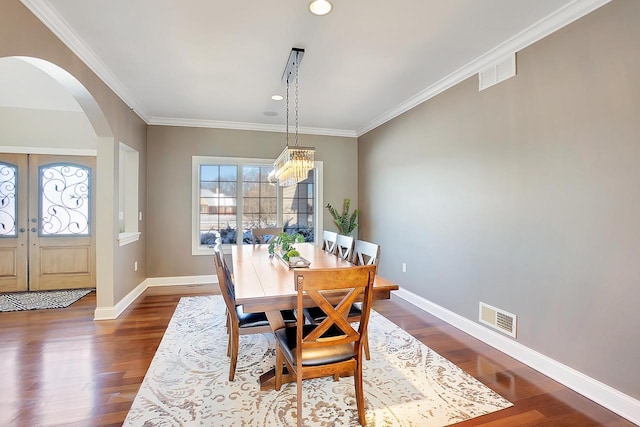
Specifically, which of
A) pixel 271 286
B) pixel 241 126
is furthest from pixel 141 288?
pixel 271 286

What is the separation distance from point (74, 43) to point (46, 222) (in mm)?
3174

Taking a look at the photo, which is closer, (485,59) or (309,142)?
(485,59)

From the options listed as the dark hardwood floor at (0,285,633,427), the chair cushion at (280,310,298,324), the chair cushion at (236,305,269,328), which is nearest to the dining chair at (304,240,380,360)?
the chair cushion at (280,310,298,324)

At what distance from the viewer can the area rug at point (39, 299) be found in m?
3.86

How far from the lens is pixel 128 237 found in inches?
160

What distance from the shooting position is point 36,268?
4.52m

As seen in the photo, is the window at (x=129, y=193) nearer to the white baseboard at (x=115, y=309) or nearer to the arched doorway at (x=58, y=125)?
the arched doorway at (x=58, y=125)

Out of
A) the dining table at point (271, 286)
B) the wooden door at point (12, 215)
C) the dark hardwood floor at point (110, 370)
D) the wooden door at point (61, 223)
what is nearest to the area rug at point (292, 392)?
the dark hardwood floor at point (110, 370)

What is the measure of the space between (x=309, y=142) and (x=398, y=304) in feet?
10.3

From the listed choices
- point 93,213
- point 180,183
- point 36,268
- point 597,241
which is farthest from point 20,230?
point 597,241

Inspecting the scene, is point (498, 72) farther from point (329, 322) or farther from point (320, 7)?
point (329, 322)

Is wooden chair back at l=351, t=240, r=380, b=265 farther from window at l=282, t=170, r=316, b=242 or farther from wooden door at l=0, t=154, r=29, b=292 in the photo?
wooden door at l=0, t=154, r=29, b=292

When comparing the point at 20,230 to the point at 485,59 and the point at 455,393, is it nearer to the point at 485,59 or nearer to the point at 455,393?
the point at 455,393

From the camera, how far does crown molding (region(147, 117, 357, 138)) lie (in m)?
4.92
